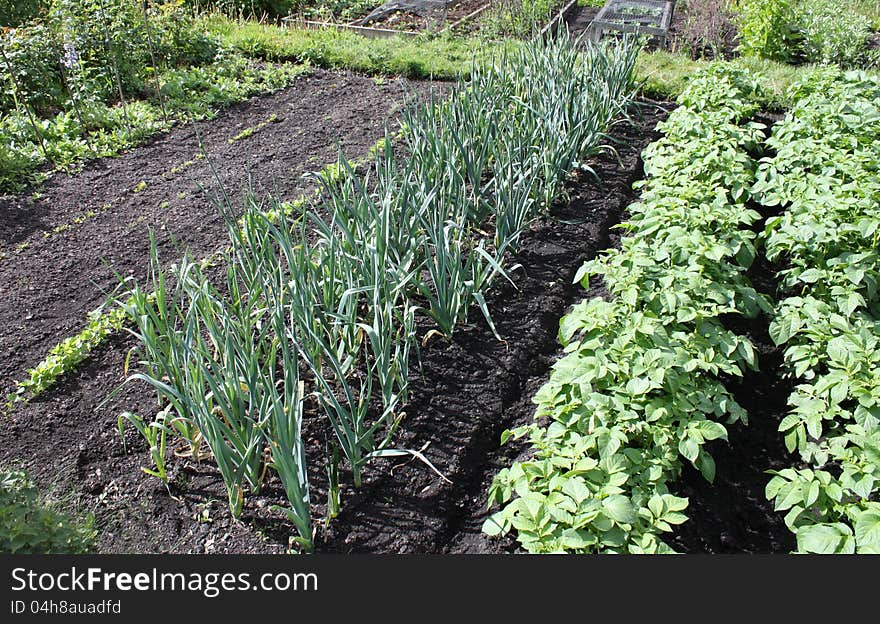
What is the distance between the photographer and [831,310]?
2893 millimetres

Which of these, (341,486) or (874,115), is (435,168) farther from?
(874,115)

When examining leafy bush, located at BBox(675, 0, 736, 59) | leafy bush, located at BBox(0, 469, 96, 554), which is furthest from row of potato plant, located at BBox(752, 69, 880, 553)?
leafy bush, located at BBox(675, 0, 736, 59)

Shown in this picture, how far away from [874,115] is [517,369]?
2.86 metres

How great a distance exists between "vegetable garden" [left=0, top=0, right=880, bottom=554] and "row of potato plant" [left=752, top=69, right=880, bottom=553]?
2 centimetres

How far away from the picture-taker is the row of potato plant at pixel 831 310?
2039mm

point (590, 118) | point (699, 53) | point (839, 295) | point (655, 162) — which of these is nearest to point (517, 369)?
point (839, 295)

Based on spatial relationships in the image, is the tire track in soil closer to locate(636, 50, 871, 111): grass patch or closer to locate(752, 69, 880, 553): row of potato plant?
locate(752, 69, 880, 553): row of potato plant

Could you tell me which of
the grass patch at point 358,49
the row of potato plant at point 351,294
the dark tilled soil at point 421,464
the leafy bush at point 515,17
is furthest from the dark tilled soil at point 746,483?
the leafy bush at point 515,17

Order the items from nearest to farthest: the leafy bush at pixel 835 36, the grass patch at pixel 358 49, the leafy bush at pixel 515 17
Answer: the leafy bush at pixel 835 36, the grass patch at pixel 358 49, the leafy bush at pixel 515 17

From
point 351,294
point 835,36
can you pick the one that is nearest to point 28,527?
point 351,294

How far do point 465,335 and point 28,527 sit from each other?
6.00 ft

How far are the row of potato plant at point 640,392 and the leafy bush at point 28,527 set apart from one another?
1.20 metres

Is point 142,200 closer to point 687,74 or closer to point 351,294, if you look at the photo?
point 351,294

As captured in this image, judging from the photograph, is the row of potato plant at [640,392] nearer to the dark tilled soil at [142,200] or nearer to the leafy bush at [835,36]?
the dark tilled soil at [142,200]
